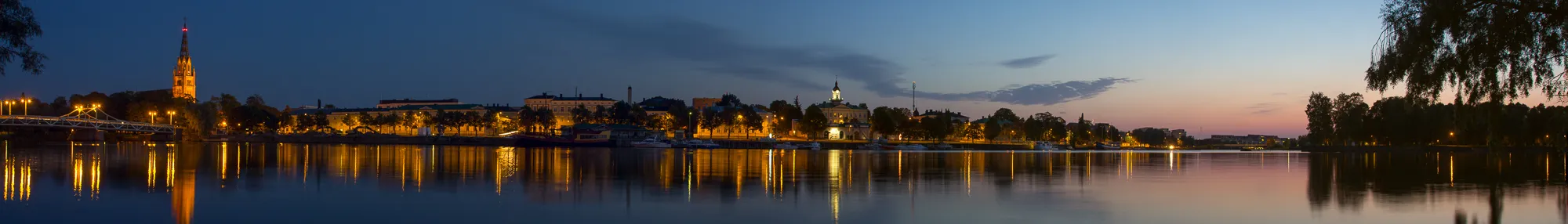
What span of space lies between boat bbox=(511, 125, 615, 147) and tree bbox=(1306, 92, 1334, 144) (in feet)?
261

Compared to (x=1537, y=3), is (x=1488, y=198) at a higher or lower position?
lower

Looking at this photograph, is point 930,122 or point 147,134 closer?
point 147,134

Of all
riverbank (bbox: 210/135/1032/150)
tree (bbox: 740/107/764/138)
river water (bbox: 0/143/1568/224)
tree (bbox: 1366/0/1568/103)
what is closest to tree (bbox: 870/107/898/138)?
riverbank (bbox: 210/135/1032/150)

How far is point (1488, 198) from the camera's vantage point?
2355 centimetres

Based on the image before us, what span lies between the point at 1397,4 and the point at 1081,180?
51.0 feet

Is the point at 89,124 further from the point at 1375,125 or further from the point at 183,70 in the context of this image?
the point at 1375,125

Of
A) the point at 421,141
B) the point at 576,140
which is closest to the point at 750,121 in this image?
the point at 576,140

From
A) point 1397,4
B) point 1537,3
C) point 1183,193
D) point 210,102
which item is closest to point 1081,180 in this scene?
point 1183,193

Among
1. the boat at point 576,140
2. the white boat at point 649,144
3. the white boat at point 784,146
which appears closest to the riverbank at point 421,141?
the white boat at point 784,146

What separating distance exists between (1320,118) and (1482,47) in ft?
390

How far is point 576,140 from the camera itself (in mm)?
107125

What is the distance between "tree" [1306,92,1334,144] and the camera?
119231mm

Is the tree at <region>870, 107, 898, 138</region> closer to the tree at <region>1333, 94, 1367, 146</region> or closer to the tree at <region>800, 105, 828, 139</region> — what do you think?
the tree at <region>800, 105, 828, 139</region>

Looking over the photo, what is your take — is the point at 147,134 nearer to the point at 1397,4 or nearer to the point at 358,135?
the point at 358,135
